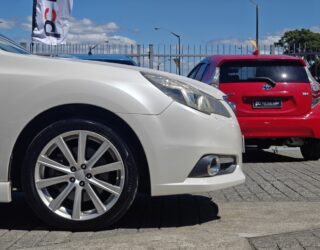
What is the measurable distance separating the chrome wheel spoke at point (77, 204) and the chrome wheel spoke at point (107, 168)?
0.54 ft

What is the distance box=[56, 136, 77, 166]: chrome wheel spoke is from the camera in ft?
14.0

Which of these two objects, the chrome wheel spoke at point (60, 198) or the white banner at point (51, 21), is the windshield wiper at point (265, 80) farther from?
the white banner at point (51, 21)

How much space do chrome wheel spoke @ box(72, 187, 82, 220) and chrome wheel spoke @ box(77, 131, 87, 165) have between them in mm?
210

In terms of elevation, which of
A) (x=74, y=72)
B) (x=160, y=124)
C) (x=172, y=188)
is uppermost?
(x=74, y=72)

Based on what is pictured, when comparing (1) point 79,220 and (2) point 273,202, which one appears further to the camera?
(2) point 273,202

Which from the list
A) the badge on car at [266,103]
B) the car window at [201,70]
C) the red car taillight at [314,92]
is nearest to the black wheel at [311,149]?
the red car taillight at [314,92]

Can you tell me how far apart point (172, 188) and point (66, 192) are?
2.53 ft

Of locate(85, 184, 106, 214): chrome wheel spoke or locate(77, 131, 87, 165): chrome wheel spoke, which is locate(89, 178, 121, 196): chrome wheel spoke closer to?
locate(85, 184, 106, 214): chrome wheel spoke

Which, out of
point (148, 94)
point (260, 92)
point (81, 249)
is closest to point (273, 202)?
point (148, 94)

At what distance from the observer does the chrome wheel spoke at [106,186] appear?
4.27 meters

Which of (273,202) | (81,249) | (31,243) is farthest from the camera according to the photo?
(273,202)

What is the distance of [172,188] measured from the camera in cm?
428

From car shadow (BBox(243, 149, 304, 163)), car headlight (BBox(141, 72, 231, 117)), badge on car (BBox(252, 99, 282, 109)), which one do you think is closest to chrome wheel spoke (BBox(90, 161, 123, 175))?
car headlight (BBox(141, 72, 231, 117))

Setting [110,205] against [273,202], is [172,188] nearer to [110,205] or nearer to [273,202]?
[110,205]
